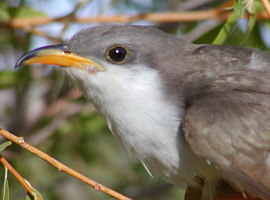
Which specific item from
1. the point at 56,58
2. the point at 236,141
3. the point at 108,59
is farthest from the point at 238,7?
the point at 56,58

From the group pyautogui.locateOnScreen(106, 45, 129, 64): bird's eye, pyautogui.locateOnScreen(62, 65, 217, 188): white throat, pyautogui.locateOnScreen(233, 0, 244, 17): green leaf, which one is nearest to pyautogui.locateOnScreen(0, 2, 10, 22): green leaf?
pyautogui.locateOnScreen(62, 65, 217, 188): white throat

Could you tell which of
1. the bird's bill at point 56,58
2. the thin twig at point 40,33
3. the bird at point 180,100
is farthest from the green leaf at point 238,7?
the thin twig at point 40,33

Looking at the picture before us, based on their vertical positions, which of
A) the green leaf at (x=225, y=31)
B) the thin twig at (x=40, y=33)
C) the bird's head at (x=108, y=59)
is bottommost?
the bird's head at (x=108, y=59)

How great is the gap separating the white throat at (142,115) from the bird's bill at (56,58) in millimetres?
49

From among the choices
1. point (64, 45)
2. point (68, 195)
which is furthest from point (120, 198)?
point (68, 195)

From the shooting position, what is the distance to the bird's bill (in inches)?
139

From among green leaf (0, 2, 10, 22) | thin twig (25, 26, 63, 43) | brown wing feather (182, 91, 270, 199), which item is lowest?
brown wing feather (182, 91, 270, 199)

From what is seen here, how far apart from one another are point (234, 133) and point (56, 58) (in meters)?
1.20

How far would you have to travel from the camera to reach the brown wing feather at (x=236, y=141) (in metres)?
3.22

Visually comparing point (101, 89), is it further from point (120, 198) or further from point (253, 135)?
point (253, 135)

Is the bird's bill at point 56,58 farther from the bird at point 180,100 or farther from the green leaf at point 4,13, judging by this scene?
the green leaf at point 4,13

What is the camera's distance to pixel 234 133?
3250 millimetres

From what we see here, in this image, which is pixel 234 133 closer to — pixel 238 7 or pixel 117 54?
pixel 238 7

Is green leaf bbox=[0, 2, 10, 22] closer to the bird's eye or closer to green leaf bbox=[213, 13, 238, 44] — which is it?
the bird's eye
